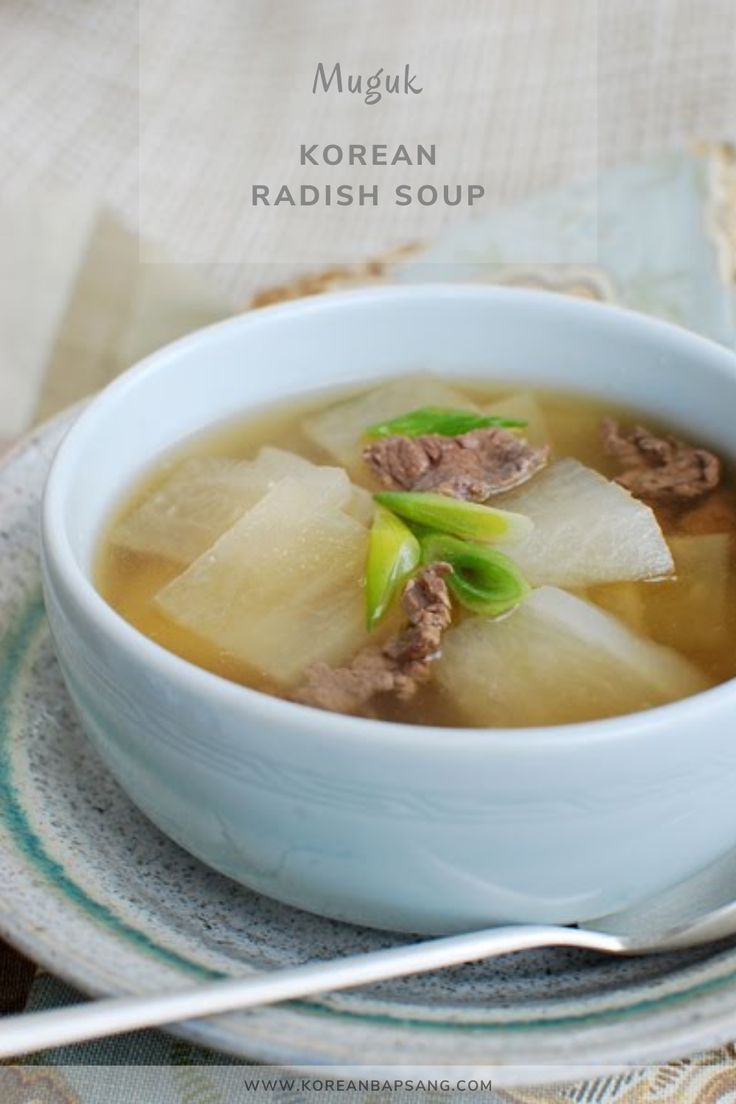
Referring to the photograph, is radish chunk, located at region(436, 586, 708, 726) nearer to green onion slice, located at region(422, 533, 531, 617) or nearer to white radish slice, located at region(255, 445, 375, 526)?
green onion slice, located at region(422, 533, 531, 617)

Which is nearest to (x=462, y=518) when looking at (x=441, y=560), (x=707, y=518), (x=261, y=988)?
(x=441, y=560)

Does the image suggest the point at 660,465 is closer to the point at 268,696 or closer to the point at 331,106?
the point at 268,696

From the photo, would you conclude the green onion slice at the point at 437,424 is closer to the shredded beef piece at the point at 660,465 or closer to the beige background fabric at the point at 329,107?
the shredded beef piece at the point at 660,465

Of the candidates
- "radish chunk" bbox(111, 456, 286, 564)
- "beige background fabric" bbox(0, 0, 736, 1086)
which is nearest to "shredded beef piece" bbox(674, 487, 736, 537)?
"radish chunk" bbox(111, 456, 286, 564)

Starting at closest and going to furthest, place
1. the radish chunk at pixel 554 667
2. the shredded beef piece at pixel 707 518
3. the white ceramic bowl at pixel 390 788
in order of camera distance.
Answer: the white ceramic bowl at pixel 390 788 → the radish chunk at pixel 554 667 → the shredded beef piece at pixel 707 518

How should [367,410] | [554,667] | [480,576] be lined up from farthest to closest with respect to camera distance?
[367,410], [480,576], [554,667]

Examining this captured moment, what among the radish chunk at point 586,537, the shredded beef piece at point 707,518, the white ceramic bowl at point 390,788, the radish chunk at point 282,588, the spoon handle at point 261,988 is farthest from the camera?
the shredded beef piece at point 707,518

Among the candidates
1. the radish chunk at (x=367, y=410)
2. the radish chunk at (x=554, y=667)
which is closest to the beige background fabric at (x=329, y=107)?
the radish chunk at (x=367, y=410)
